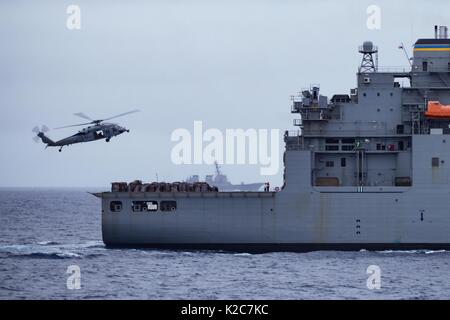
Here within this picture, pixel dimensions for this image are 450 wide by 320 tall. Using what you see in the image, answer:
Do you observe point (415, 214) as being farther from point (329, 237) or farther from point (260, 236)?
point (260, 236)

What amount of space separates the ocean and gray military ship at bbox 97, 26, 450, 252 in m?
0.84

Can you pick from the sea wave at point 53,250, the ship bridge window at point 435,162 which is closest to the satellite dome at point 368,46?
the ship bridge window at point 435,162

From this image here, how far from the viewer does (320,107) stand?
49750 millimetres

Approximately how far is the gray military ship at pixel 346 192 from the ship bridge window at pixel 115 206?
0.15ft

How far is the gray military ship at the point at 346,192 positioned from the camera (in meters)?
48.1

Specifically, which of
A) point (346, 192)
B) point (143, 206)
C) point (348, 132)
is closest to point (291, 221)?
point (346, 192)

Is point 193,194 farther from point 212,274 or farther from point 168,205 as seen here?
point 212,274

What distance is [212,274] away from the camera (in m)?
41.9

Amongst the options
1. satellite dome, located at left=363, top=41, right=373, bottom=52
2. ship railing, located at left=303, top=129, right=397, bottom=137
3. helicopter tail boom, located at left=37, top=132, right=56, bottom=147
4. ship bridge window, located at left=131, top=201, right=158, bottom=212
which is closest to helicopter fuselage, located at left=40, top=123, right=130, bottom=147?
helicopter tail boom, located at left=37, top=132, right=56, bottom=147

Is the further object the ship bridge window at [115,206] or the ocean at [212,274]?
the ship bridge window at [115,206]

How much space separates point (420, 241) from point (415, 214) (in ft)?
4.08

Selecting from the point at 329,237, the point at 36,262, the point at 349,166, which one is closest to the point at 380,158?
the point at 349,166

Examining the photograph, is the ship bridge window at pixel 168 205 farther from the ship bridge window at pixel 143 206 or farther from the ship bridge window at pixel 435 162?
the ship bridge window at pixel 435 162
